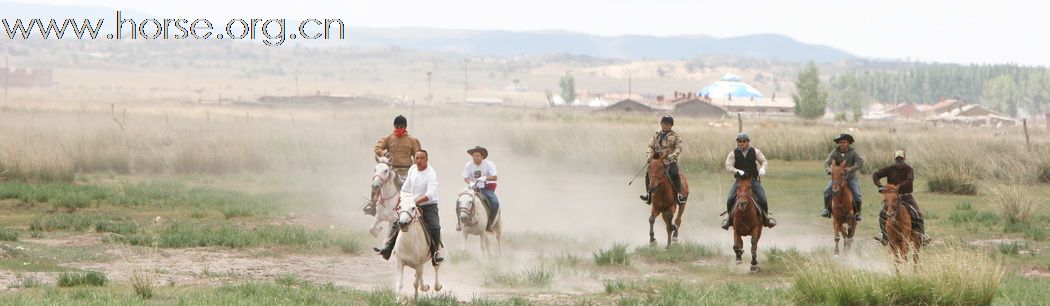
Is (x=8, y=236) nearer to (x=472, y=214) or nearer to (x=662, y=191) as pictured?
(x=472, y=214)

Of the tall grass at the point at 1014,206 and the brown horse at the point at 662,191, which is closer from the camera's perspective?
the brown horse at the point at 662,191

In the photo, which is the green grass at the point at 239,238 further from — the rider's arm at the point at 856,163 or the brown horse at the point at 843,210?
the rider's arm at the point at 856,163

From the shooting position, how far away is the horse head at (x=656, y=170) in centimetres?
2222

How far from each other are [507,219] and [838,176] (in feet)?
30.8

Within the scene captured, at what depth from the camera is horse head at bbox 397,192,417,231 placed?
50.0ft

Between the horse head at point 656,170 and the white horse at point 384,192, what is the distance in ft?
14.2

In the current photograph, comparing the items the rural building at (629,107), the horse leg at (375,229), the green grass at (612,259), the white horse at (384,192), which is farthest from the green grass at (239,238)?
the rural building at (629,107)

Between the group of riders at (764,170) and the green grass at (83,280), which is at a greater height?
the group of riders at (764,170)

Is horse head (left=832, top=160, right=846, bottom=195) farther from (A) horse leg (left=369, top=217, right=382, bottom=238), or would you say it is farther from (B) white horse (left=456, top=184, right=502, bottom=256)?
(A) horse leg (left=369, top=217, right=382, bottom=238)

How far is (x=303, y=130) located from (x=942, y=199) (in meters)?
26.2

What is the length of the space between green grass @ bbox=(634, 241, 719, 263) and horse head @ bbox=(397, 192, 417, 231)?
20.7ft

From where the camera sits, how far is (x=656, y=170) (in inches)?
878

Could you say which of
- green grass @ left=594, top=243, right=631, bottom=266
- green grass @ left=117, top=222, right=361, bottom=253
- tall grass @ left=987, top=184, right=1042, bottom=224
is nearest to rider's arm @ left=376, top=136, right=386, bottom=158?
green grass @ left=117, top=222, right=361, bottom=253

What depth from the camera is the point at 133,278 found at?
49.0 ft
